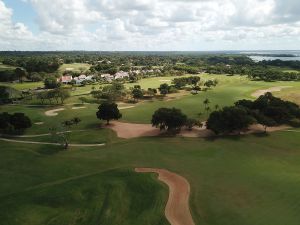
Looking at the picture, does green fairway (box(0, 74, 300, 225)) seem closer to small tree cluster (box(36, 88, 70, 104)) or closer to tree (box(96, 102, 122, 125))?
tree (box(96, 102, 122, 125))

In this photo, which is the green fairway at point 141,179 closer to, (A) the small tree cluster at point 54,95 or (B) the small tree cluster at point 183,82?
(A) the small tree cluster at point 54,95

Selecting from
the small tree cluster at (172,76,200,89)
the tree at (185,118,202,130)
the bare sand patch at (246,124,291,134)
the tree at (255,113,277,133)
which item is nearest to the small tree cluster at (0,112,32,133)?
the tree at (185,118,202,130)

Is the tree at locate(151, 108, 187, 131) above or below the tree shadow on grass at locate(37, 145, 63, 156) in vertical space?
above

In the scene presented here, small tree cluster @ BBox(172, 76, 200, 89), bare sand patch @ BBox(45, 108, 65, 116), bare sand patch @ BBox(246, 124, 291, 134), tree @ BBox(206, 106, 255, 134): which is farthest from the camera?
small tree cluster @ BBox(172, 76, 200, 89)

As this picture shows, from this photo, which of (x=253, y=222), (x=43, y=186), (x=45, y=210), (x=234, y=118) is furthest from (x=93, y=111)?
(x=253, y=222)

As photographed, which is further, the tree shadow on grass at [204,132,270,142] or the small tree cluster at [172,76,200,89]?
the small tree cluster at [172,76,200,89]

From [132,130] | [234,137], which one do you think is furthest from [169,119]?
[234,137]
